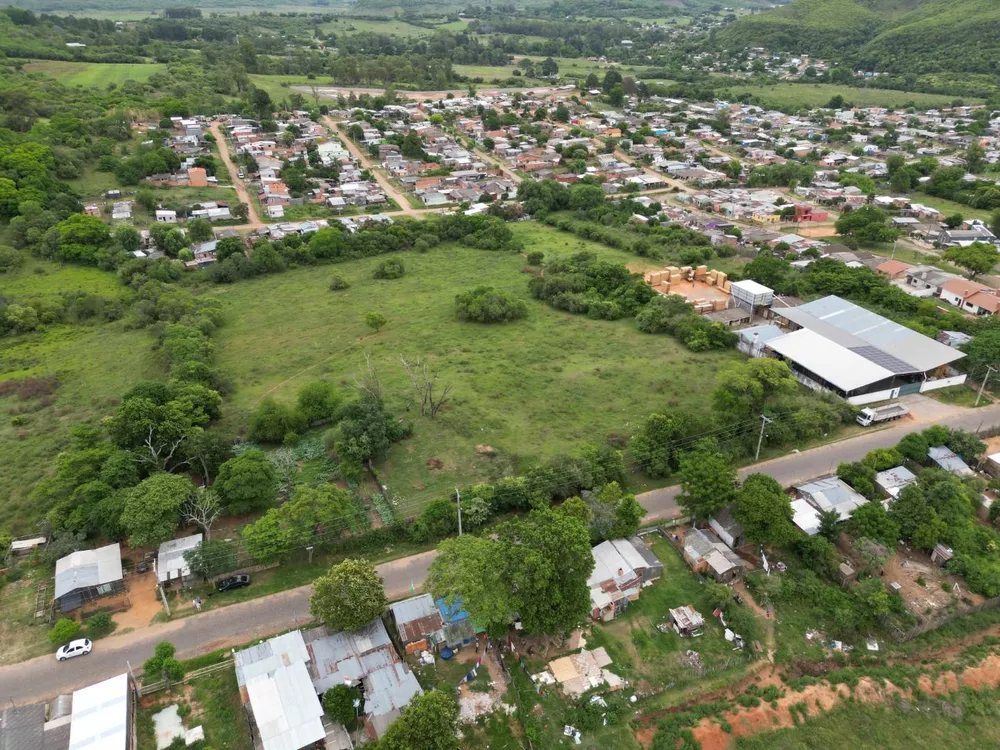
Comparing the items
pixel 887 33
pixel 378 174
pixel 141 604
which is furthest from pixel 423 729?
pixel 887 33

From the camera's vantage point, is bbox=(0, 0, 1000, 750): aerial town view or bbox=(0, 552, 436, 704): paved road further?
bbox=(0, 552, 436, 704): paved road

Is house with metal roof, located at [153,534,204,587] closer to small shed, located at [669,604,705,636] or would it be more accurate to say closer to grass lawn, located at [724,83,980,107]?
small shed, located at [669,604,705,636]

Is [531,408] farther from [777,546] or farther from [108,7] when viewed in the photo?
[108,7]

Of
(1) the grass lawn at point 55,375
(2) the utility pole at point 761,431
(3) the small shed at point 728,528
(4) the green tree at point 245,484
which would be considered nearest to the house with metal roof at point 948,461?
(2) the utility pole at point 761,431

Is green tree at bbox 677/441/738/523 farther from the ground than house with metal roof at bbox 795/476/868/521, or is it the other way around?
green tree at bbox 677/441/738/523

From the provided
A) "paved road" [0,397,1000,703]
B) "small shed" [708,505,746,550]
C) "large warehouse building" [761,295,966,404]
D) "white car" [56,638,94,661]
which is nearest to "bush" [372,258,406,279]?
"large warehouse building" [761,295,966,404]
